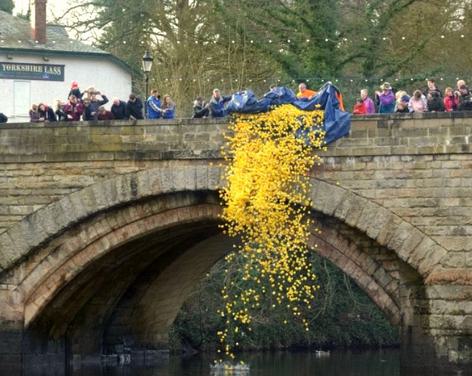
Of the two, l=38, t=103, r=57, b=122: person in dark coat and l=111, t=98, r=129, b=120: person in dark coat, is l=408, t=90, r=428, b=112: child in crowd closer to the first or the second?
l=111, t=98, r=129, b=120: person in dark coat

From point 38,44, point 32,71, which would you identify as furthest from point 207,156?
point 38,44

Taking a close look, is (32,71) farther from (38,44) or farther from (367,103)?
(367,103)

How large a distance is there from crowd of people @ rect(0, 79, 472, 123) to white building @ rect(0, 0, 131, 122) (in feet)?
22.7

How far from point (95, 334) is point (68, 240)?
23.5 feet

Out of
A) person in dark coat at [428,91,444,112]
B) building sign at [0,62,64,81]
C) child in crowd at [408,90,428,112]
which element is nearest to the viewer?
person in dark coat at [428,91,444,112]

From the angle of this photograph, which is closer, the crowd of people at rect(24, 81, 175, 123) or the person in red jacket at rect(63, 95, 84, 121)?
the crowd of people at rect(24, 81, 175, 123)

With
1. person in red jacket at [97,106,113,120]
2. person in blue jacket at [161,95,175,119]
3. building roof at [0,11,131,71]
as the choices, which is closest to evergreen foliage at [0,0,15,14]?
building roof at [0,11,131,71]

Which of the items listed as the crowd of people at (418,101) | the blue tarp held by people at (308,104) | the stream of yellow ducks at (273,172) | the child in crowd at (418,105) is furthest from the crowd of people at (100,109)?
the child in crowd at (418,105)

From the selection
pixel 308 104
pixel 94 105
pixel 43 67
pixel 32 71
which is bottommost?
pixel 308 104

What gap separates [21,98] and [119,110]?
9357mm

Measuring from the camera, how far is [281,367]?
1417 inches

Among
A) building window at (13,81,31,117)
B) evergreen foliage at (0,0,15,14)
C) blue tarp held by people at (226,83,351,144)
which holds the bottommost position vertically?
blue tarp held by people at (226,83,351,144)

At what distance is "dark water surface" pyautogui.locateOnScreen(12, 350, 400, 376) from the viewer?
3400 cm

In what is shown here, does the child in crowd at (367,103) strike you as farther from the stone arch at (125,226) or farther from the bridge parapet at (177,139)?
the stone arch at (125,226)
